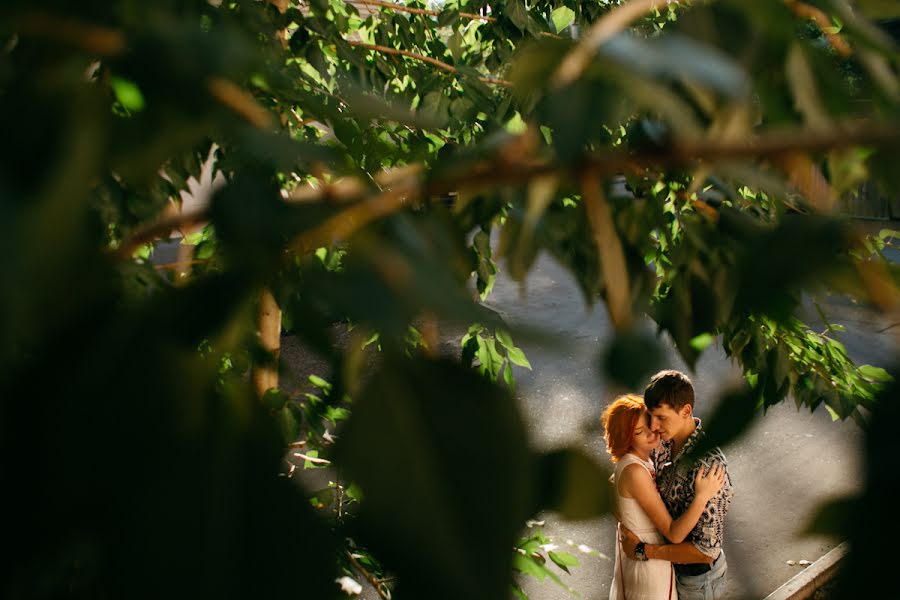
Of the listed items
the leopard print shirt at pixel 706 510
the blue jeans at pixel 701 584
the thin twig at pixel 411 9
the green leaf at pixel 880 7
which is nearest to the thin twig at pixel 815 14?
the green leaf at pixel 880 7

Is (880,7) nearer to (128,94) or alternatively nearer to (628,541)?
(128,94)

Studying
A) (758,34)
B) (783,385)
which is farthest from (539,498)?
(783,385)

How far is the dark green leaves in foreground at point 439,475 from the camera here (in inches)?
7.4

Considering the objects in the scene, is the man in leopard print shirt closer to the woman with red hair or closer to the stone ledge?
the woman with red hair

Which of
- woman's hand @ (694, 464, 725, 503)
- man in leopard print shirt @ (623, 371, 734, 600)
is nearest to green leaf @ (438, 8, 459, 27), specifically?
man in leopard print shirt @ (623, 371, 734, 600)

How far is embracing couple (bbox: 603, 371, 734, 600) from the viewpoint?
211 centimetres

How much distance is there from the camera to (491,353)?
132cm

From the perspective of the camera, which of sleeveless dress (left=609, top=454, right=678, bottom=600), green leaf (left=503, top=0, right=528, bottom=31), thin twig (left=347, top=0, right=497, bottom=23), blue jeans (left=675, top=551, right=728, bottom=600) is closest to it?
green leaf (left=503, top=0, right=528, bottom=31)

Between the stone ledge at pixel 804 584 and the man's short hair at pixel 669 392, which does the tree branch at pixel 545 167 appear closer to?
the man's short hair at pixel 669 392

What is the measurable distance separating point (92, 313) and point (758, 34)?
31cm

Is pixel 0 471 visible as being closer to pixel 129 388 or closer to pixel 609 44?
pixel 129 388

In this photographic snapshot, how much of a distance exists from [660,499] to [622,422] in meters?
0.25

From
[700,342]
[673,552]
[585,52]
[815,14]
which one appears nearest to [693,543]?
[673,552]

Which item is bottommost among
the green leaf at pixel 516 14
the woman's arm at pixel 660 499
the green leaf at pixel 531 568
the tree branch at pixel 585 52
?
the woman's arm at pixel 660 499
